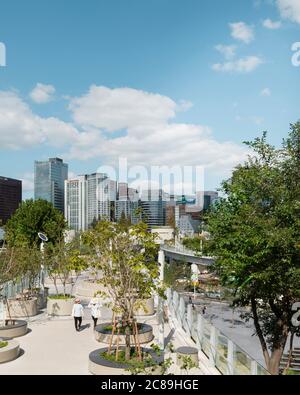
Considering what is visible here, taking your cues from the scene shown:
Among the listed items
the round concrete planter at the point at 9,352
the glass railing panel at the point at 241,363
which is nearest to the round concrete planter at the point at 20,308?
the round concrete planter at the point at 9,352

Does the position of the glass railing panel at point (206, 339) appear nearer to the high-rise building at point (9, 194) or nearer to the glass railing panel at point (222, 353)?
the glass railing panel at point (222, 353)

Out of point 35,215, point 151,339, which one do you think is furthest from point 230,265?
point 35,215

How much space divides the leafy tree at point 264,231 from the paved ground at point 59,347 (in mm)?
2635

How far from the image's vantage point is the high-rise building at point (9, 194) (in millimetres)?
128500

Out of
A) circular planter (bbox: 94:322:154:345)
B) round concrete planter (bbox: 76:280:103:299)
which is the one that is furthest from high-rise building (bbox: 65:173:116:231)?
circular planter (bbox: 94:322:154:345)

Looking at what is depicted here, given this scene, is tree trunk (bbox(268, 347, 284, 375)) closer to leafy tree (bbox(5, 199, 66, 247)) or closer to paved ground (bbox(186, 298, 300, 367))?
paved ground (bbox(186, 298, 300, 367))

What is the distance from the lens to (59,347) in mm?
13867

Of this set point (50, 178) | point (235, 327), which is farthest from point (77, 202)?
point (235, 327)

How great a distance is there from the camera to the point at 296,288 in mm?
11016

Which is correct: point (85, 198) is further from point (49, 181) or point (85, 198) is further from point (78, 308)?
point (78, 308)

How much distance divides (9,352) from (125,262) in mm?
4200

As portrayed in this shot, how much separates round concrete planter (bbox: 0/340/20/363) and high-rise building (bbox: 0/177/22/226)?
119 meters

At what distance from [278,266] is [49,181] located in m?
114

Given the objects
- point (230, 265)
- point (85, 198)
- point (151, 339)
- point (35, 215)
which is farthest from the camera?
point (85, 198)
